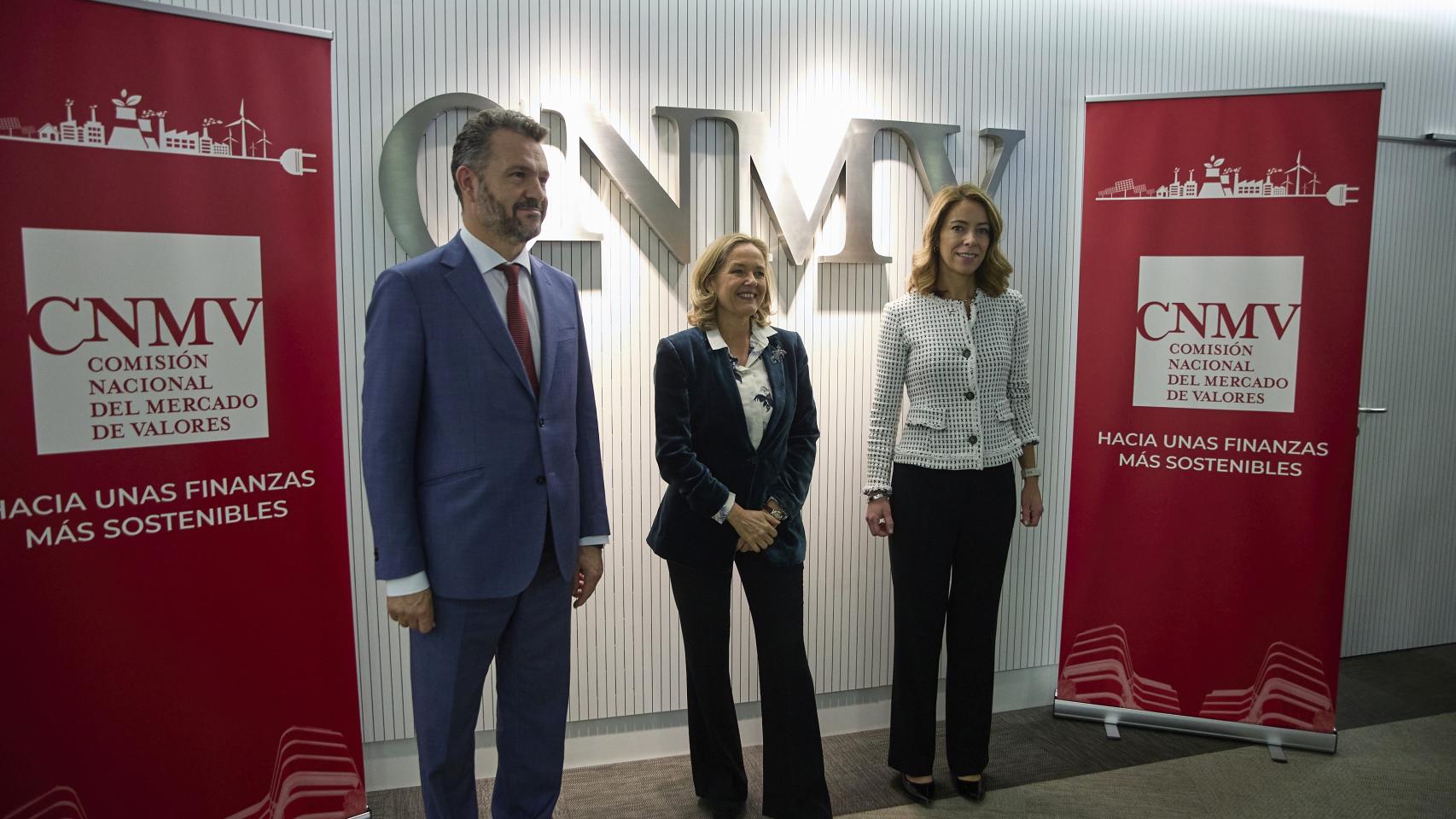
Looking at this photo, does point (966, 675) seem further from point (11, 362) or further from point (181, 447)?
point (11, 362)

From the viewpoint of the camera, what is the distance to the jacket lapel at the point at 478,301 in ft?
6.40

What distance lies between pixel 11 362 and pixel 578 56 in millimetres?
1801

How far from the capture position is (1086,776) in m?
3.06

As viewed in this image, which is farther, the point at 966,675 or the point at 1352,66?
the point at 1352,66

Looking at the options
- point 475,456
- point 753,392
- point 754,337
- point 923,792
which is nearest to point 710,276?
point 754,337

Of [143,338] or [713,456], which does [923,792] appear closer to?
[713,456]

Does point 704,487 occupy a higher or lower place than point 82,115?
lower

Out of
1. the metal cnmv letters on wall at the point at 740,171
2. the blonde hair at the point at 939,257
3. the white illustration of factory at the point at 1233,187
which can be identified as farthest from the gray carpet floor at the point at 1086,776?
the white illustration of factory at the point at 1233,187

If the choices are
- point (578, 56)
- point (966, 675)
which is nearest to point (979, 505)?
point (966, 675)

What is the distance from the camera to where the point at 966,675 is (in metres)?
2.90

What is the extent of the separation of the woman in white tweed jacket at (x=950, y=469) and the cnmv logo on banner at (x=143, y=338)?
1.85 metres

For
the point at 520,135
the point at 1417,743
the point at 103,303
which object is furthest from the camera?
the point at 1417,743

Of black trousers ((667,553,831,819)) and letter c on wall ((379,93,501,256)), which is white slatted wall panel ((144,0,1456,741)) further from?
black trousers ((667,553,831,819))

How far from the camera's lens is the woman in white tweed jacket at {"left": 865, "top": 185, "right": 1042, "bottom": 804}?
2.82 m
